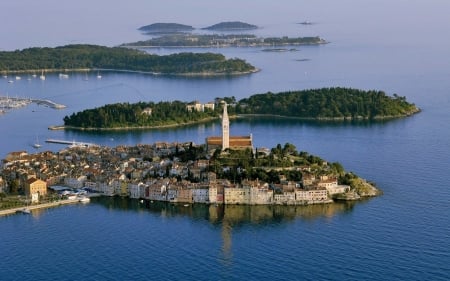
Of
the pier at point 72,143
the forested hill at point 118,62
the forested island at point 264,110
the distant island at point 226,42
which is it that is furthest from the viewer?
the distant island at point 226,42

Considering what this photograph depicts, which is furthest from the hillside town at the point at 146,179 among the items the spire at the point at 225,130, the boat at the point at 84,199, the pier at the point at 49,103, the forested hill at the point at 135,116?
the pier at the point at 49,103

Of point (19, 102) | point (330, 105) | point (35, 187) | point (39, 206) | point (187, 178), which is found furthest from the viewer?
point (19, 102)

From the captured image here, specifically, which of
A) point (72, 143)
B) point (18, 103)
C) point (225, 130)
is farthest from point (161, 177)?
point (18, 103)

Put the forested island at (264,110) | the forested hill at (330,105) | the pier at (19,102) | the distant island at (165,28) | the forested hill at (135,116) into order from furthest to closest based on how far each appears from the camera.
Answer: the distant island at (165,28) → the pier at (19,102) → the forested hill at (330,105) → the forested island at (264,110) → the forested hill at (135,116)

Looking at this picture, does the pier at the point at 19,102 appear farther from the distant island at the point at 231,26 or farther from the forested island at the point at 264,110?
the distant island at the point at 231,26

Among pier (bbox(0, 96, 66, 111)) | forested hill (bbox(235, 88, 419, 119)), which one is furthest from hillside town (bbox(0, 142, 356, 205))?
pier (bbox(0, 96, 66, 111))

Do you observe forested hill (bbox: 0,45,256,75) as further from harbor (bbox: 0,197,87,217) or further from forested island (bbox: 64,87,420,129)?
harbor (bbox: 0,197,87,217)

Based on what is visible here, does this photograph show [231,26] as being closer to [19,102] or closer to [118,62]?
[118,62]
